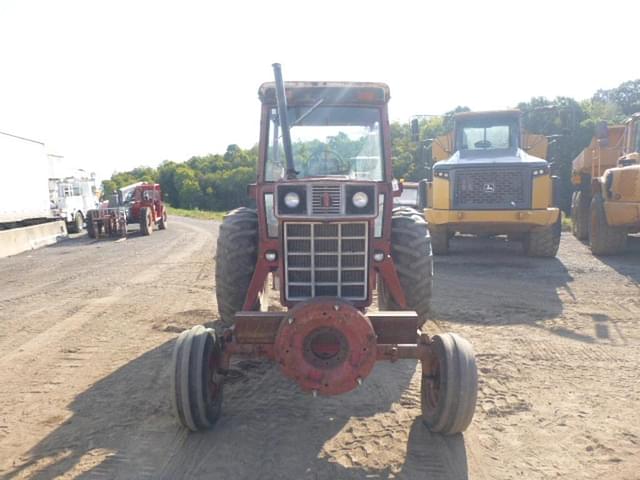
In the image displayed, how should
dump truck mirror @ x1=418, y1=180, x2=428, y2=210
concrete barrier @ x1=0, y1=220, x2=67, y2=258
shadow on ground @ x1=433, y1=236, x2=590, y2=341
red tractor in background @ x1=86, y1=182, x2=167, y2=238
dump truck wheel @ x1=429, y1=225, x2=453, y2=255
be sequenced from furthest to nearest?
red tractor in background @ x1=86, y1=182, x2=167, y2=238
concrete barrier @ x1=0, y1=220, x2=67, y2=258
dump truck mirror @ x1=418, y1=180, x2=428, y2=210
dump truck wheel @ x1=429, y1=225, x2=453, y2=255
shadow on ground @ x1=433, y1=236, x2=590, y2=341

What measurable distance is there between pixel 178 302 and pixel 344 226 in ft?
15.5

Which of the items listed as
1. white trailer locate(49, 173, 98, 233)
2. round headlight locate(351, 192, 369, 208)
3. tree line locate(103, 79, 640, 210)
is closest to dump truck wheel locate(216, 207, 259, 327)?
round headlight locate(351, 192, 369, 208)

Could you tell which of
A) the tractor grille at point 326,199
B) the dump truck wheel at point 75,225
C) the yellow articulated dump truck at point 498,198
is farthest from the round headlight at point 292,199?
the dump truck wheel at point 75,225

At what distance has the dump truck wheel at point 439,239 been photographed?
11070mm

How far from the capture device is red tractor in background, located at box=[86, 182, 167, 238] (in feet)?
65.2

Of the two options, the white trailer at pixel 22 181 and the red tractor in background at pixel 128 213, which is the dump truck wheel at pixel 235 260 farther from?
the red tractor in background at pixel 128 213

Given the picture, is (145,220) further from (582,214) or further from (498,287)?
(498,287)

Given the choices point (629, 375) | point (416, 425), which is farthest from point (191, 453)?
point (629, 375)

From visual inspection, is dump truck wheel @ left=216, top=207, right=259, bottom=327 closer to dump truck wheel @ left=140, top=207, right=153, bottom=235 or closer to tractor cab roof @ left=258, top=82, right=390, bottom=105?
tractor cab roof @ left=258, top=82, right=390, bottom=105

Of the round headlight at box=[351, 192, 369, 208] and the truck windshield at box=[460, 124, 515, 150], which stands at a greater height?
the truck windshield at box=[460, 124, 515, 150]

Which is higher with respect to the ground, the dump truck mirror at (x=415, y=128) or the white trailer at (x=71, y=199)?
the dump truck mirror at (x=415, y=128)

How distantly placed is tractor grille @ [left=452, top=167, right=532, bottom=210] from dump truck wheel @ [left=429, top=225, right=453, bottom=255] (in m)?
0.78

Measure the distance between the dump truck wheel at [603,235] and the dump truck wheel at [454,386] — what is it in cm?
839

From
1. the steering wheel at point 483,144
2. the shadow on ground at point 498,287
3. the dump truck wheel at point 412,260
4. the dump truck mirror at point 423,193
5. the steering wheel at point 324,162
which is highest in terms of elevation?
the steering wheel at point 483,144
